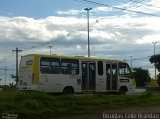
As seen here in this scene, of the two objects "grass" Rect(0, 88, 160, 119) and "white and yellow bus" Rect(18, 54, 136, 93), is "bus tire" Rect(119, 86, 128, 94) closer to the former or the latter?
"white and yellow bus" Rect(18, 54, 136, 93)

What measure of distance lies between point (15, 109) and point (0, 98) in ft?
6.07

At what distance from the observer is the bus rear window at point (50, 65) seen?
26938 millimetres

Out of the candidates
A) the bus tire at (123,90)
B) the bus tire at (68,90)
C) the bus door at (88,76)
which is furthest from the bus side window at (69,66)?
the bus tire at (123,90)

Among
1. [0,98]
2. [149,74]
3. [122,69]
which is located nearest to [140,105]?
[0,98]

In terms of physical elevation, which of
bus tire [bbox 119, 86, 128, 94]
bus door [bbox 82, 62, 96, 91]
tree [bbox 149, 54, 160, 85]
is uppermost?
tree [bbox 149, 54, 160, 85]

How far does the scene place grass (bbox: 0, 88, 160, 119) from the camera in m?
17.9

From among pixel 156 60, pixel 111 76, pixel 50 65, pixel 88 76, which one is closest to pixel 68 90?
pixel 88 76

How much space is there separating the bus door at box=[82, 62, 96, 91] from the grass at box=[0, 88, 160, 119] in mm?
6344

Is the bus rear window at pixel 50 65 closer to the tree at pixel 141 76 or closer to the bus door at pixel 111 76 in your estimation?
the bus door at pixel 111 76

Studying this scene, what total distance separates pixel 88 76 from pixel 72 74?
1470mm

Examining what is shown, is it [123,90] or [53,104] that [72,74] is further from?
[53,104]

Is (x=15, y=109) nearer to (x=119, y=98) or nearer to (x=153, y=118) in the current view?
(x=153, y=118)

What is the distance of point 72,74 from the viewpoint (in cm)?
2852

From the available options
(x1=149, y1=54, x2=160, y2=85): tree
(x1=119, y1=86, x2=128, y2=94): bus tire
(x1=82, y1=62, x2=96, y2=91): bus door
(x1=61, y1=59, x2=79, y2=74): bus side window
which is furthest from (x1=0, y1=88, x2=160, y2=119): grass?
(x1=149, y1=54, x2=160, y2=85): tree
